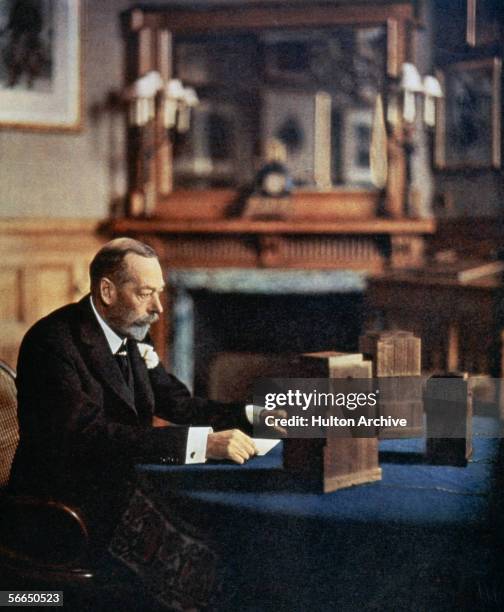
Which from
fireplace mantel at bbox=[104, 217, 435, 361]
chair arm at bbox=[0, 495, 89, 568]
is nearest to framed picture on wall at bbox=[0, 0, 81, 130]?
fireplace mantel at bbox=[104, 217, 435, 361]

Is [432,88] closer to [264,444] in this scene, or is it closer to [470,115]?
[470,115]

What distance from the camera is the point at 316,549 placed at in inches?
43.4

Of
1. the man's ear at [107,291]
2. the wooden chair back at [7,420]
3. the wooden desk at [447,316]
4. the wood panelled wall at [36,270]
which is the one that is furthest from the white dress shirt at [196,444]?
the wood panelled wall at [36,270]

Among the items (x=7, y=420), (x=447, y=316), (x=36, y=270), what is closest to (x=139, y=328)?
(x=7, y=420)

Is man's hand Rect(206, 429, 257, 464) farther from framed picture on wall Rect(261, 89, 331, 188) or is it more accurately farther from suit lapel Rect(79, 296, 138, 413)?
framed picture on wall Rect(261, 89, 331, 188)

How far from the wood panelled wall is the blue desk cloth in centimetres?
255

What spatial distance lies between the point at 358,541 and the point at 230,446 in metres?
0.24

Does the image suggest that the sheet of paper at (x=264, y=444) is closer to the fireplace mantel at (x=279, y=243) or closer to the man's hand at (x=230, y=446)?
the man's hand at (x=230, y=446)

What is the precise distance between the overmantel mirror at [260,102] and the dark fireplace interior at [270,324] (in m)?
0.45

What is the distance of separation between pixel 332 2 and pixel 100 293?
2891 millimetres

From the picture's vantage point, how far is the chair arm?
1.21 m

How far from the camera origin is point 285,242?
3.98m

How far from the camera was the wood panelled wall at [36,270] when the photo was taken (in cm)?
367

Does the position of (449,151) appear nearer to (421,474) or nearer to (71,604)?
(421,474)
